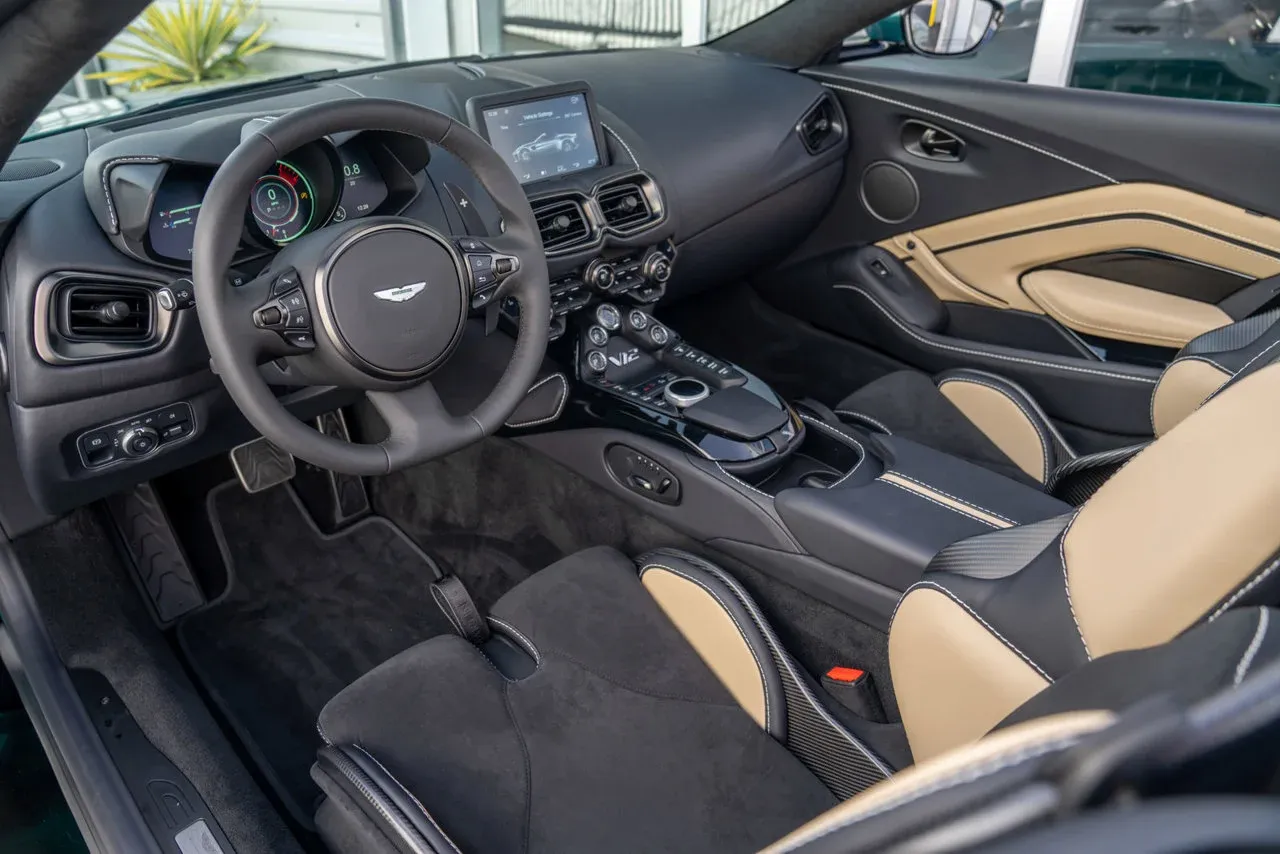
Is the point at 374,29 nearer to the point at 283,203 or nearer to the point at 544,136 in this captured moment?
the point at 544,136

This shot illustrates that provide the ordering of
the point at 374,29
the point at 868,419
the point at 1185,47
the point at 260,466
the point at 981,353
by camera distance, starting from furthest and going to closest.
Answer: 1. the point at 374,29
2. the point at 1185,47
3. the point at 981,353
4. the point at 260,466
5. the point at 868,419

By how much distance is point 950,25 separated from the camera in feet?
7.74

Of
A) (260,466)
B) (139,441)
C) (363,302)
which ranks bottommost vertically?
(260,466)

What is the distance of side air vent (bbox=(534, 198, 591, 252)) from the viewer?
184 cm

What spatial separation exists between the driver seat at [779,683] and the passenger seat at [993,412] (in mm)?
677

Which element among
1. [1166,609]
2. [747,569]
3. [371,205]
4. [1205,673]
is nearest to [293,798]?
[747,569]

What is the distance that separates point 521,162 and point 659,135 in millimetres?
370

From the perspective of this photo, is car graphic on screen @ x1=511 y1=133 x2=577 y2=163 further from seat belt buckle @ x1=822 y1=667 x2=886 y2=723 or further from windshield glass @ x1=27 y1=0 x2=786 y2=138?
windshield glass @ x1=27 y1=0 x2=786 y2=138

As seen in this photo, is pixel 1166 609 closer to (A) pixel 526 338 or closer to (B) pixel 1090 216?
(A) pixel 526 338

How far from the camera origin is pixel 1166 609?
79cm

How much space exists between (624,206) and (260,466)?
3.04ft

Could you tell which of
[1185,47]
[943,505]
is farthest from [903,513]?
[1185,47]

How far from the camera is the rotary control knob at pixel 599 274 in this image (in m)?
1.90

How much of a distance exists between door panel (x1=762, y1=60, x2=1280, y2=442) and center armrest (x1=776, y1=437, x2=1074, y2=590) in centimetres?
74
